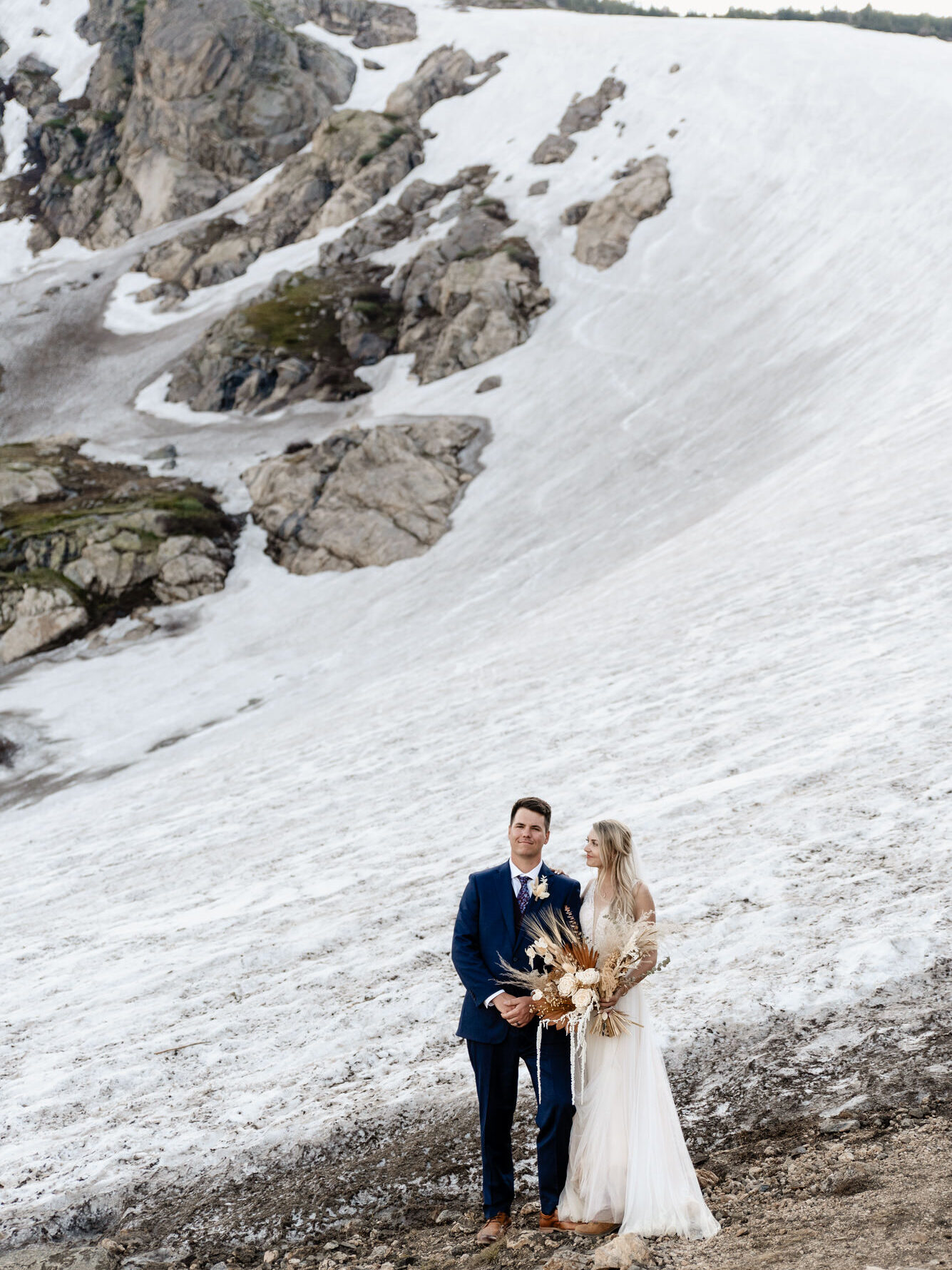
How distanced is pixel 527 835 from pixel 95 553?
45.9 m

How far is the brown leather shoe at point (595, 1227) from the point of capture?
5.43 metres

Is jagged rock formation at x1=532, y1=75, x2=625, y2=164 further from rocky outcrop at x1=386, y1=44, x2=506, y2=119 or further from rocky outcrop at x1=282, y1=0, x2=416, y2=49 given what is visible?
rocky outcrop at x1=282, y1=0, x2=416, y2=49

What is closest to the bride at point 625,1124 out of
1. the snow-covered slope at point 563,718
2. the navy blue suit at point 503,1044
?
the navy blue suit at point 503,1044

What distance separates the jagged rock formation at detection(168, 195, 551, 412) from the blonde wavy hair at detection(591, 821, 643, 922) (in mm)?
57468

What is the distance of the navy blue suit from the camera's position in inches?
223

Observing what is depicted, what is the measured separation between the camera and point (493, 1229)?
5676 mm

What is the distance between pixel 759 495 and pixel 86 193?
100735 millimetres

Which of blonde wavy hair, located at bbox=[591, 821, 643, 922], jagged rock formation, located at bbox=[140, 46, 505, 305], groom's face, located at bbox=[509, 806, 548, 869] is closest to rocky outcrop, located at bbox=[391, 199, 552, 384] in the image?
jagged rock formation, located at bbox=[140, 46, 505, 305]

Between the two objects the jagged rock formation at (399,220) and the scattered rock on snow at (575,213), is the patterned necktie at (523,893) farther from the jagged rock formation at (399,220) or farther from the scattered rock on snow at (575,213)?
the jagged rock formation at (399,220)

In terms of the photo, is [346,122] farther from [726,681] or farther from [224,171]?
[726,681]

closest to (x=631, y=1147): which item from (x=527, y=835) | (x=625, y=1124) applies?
(x=625, y=1124)

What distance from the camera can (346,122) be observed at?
93.8 metres

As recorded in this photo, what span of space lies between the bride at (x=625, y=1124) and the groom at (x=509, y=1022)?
0.13 m

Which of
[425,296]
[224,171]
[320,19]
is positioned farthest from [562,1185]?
[320,19]
